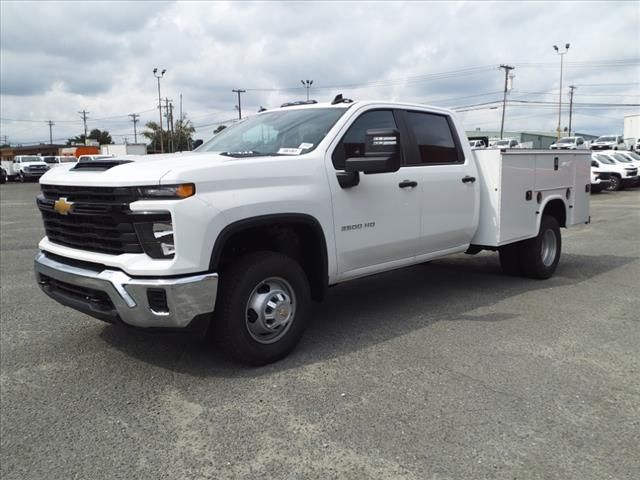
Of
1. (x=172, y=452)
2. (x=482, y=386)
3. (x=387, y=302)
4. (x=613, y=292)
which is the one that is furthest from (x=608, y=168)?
(x=172, y=452)

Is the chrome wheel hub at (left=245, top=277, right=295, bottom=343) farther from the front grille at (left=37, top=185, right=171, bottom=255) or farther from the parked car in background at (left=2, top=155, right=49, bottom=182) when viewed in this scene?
the parked car in background at (left=2, top=155, right=49, bottom=182)

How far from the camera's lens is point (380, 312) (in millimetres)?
Result: 5582

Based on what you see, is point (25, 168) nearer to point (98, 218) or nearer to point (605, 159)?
point (605, 159)

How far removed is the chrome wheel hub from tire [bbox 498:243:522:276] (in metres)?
3.79

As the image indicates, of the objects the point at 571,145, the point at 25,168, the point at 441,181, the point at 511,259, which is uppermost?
the point at 571,145

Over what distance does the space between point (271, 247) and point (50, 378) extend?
73.1 inches

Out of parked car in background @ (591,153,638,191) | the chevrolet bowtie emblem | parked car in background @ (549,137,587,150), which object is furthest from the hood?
parked car in background @ (591,153,638,191)

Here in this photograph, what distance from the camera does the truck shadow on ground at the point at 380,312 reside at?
432cm

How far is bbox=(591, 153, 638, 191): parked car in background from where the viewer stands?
84.4 ft

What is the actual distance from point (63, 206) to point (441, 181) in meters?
3.36

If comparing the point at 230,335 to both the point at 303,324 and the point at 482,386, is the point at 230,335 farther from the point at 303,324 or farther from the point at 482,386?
the point at 482,386

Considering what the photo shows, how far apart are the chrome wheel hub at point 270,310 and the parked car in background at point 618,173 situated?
2570 cm

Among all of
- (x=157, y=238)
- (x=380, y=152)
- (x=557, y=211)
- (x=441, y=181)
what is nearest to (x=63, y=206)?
(x=157, y=238)

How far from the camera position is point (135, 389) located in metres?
3.79
